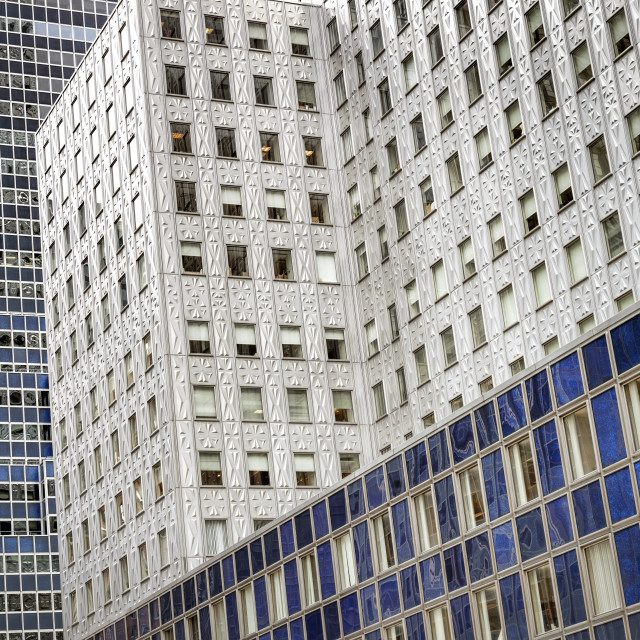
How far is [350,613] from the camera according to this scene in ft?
192

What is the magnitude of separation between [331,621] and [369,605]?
10.5 feet

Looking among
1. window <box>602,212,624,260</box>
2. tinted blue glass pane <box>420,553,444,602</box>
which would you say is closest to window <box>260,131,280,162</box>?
window <box>602,212,624,260</box>

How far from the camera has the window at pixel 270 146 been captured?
78.6m

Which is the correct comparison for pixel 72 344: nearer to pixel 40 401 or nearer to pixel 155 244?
pixel 155 244

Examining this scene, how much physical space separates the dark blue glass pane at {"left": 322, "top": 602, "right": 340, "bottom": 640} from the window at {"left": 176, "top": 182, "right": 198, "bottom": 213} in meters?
24.7

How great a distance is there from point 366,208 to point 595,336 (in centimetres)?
3212

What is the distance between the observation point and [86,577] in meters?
81.7

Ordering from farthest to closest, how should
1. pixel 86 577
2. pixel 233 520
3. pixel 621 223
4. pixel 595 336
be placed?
pixel 86 577
pixel 233 520
pixel 621 223
pixel 595 336

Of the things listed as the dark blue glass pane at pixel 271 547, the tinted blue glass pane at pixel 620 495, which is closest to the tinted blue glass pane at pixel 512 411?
the tinted blue glass pane at pixel 620 495

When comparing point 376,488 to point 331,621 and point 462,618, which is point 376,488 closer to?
point 331,621

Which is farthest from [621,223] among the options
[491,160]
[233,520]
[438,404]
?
[233,520]

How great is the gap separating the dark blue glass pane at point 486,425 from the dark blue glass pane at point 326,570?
40.1 ft

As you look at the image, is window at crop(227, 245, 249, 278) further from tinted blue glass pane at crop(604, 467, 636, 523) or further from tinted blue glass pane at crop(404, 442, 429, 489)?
tinted blue glass pane at crop(604, 467, 636, 523)

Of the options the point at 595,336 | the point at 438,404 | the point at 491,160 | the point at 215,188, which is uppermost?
the point at 215,188
